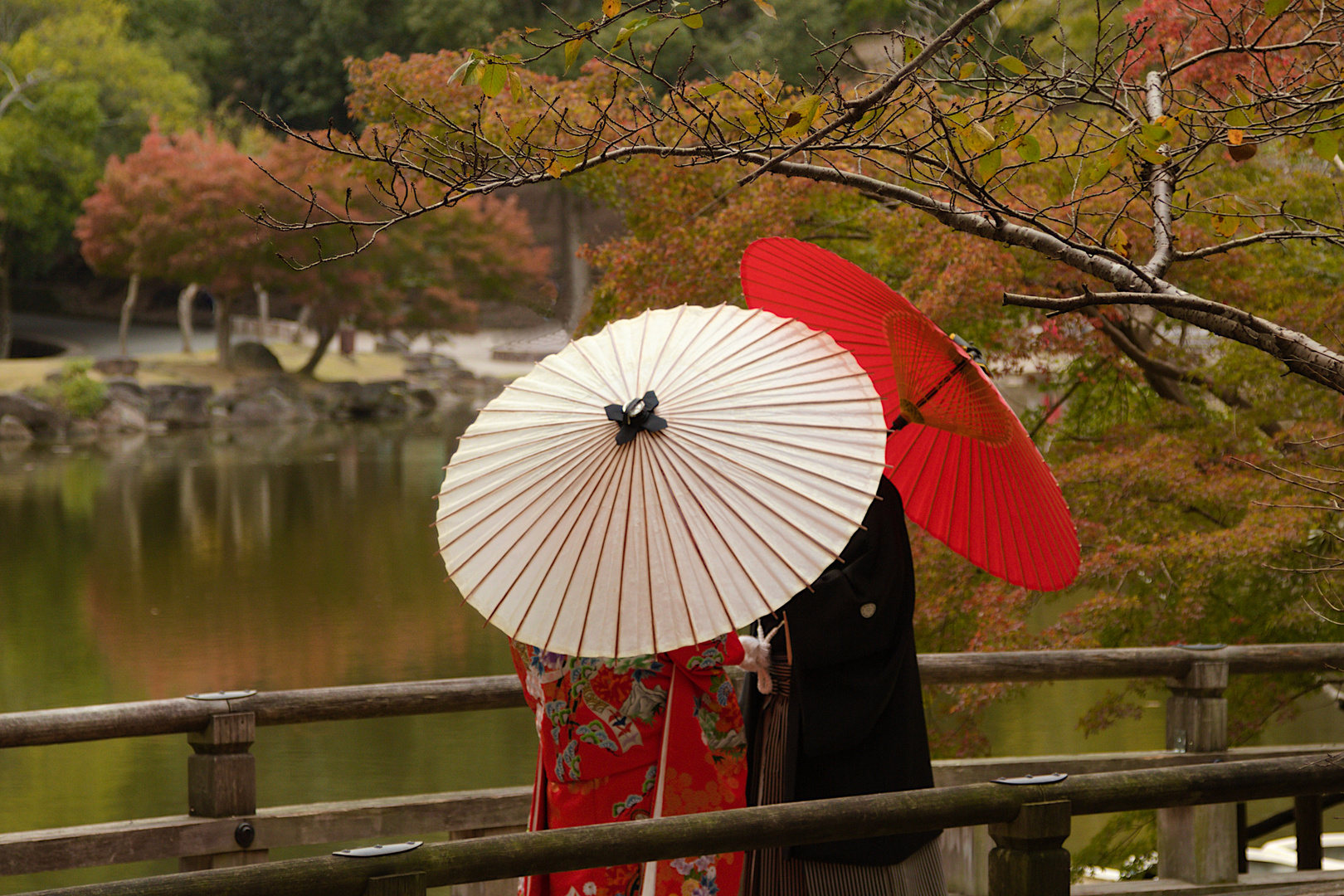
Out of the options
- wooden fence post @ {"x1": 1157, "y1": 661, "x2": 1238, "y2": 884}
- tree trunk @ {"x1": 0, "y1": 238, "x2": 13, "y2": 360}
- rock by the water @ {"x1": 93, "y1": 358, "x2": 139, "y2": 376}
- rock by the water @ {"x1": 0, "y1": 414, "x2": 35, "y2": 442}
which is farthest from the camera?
tree trunk @ {"x1": 0, "y1": 238, "x2": 13, "y2": 360}

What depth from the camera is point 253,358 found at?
2780cm

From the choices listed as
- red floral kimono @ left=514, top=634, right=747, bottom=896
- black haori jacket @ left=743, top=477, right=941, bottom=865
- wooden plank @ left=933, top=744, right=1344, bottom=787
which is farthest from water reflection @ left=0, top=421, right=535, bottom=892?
black haori jacket @ left=743, top=477, right=941, bottom=865

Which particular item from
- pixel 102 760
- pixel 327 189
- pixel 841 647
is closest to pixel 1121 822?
pixel 841 647

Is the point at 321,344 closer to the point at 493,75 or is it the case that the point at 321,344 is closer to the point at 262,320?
Result: the point at 262,320

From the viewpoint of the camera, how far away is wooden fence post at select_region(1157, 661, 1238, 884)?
3.19 m

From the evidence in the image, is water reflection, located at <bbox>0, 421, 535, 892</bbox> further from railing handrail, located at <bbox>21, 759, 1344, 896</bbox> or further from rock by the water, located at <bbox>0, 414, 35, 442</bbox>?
railing handrail, located at <bbox>21, 759, 1344, 896</bbox>

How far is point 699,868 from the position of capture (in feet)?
7.43

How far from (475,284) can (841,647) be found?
29371mm

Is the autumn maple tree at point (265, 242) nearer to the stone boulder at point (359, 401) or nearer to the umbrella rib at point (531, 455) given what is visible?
the stone boulder at point (359, 401)

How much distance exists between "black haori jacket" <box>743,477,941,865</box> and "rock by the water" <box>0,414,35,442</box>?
22.7 metres

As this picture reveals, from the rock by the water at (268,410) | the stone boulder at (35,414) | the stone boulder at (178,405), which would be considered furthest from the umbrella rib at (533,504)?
the rock by the water at (268,410)

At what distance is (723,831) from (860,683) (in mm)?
568

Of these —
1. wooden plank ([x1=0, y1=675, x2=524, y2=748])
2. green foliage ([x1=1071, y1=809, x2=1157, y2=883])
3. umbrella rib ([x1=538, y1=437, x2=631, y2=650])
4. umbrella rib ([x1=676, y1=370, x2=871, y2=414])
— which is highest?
umbrella rib ([x1=676, y1=370, x2=871, y2=414])

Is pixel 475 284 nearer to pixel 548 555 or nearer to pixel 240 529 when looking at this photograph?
pixel 240 529
